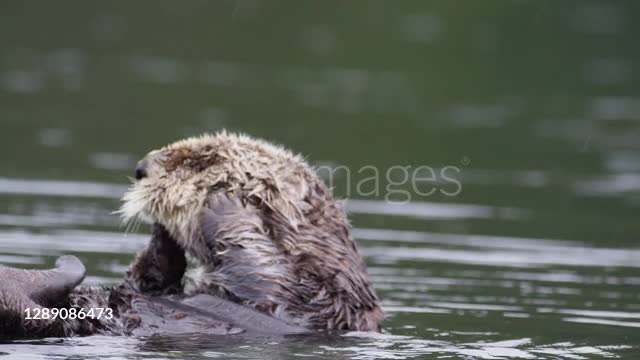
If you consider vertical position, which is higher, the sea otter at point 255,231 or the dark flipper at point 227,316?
the sea otter at point 255,231

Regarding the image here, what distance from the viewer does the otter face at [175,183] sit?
21.9 ft

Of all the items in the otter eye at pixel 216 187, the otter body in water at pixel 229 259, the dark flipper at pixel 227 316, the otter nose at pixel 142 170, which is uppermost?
the otter nose at pixel 142 170

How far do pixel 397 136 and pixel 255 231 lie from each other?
23.8 ft

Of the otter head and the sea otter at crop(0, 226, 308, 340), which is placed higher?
the otter head

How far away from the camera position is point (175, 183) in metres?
6.73

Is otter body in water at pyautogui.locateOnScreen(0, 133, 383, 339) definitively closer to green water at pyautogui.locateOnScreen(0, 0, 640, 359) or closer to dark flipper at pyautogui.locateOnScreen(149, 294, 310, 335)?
dark flipper at pyautogui.locateOnScreen(149, 294, 310, 335)

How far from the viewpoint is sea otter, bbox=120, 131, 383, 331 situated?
6402 millimetres

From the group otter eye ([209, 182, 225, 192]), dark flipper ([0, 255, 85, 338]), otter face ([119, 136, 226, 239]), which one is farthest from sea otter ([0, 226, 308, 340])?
otter eye ([209, 182, 225, 192])

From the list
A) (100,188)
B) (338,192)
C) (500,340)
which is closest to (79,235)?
(100,188)

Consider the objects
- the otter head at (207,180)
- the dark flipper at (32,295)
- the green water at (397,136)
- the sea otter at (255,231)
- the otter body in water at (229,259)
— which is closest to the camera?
the dark flipper at (32,295)

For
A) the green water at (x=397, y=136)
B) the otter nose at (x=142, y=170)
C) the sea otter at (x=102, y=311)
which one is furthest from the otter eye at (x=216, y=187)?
the green water at (x=397, y=136)

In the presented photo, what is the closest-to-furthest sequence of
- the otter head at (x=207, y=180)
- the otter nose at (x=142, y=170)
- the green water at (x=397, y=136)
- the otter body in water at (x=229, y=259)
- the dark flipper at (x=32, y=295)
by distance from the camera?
1. the dark flipper at (x=32, y=295)
2. the otter body in water at (x=229, y=259)
3. the otter head at (x=207, y=180)
4. the otter nose at (x=142, y=170)
5. the green water at (x=397, y=136)

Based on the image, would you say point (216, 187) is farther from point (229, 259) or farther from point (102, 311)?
point (102, 311)

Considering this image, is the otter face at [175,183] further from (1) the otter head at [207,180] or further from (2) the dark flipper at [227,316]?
(2) the dark flipper at [227,316]
